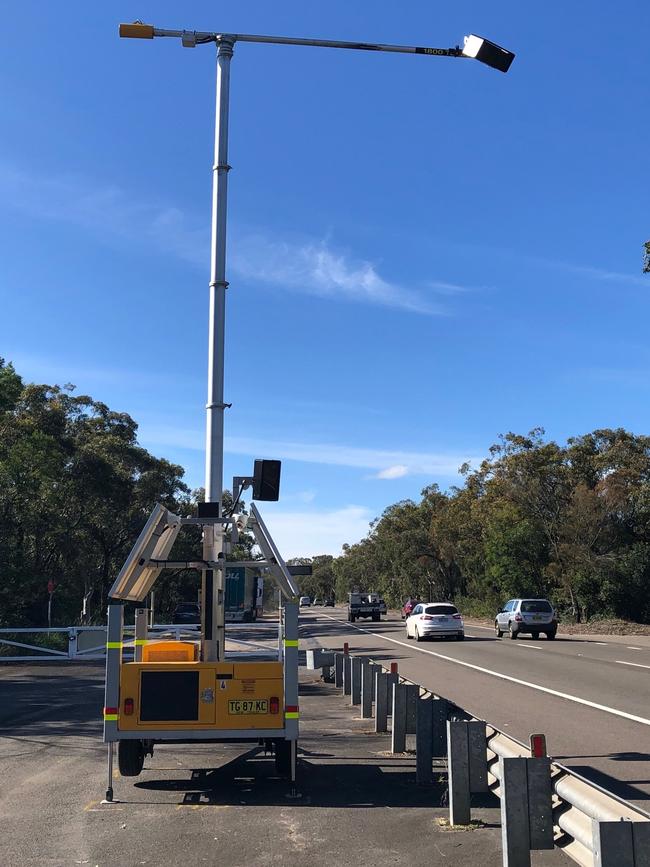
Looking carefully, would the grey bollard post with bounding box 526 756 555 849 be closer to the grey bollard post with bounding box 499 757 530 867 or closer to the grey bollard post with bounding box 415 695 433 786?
the grey bollard post with bounding box 499 757 530 867

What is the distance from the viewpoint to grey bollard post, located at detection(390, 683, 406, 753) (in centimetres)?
927

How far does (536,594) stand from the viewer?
5428 cm

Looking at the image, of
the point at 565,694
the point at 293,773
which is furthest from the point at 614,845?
the point at 565,694

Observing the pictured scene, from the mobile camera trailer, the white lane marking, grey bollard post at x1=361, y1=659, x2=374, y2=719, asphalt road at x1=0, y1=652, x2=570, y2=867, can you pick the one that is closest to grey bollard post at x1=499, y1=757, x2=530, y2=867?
asphalt road at x1=0, y1=652, x2=570, y2=867

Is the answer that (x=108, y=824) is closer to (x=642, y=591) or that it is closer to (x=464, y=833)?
(x=464, y=833)

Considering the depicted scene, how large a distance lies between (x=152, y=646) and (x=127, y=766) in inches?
46.1

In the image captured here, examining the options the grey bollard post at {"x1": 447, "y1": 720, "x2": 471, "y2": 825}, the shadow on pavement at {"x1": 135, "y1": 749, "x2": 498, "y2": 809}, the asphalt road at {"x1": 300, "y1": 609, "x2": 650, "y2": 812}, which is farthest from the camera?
the asphalt road at {"x1": 300, "y1": 609, "x2": 650, "y2": 812}

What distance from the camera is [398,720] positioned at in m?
9.30

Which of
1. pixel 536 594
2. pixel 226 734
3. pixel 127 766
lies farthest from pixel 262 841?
pixel 536 594

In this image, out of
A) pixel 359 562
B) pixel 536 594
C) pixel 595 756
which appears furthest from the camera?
pixel 359 562

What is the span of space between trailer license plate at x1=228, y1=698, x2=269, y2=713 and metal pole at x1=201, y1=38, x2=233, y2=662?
0.92 meters

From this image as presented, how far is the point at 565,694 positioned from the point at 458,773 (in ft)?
29.0

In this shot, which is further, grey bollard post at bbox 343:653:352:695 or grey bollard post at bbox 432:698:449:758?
grey bollard post at bbox 343:653:352:695

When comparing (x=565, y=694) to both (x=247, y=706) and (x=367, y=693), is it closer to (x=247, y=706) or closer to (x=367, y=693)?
(x=367, y=693)
